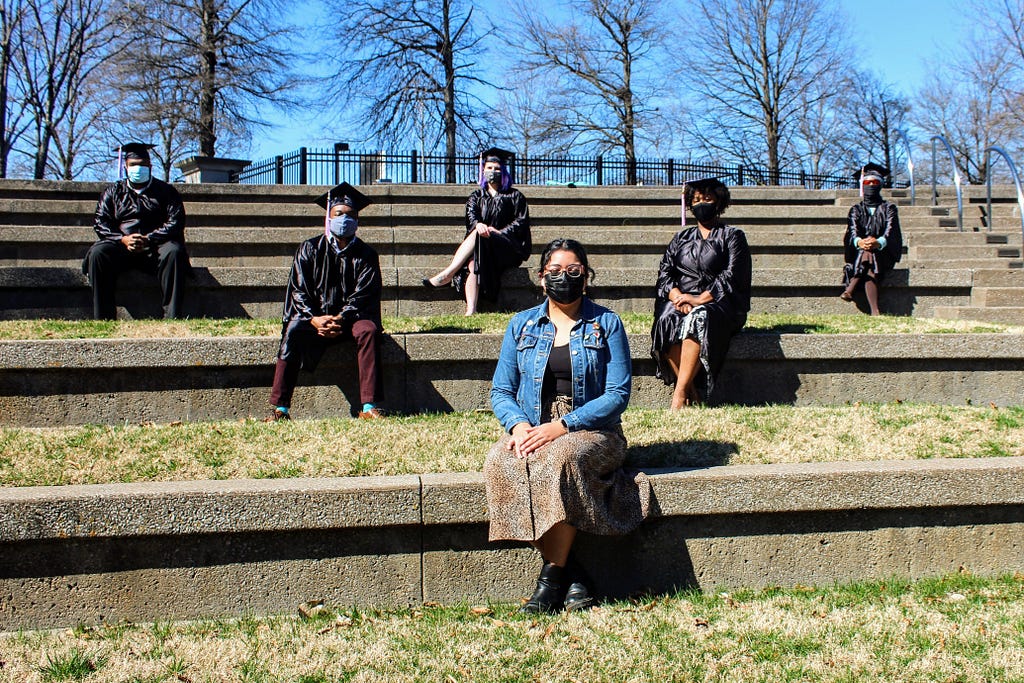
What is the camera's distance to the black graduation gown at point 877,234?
371 inches

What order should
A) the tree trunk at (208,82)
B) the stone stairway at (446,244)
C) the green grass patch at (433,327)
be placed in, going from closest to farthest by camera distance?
the green grass patch at (433,327) → the stone stairway at (446,244) → the tree trunk at (208,82)

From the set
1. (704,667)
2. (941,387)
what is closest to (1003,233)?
(941,387)

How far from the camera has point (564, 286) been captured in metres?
4.88

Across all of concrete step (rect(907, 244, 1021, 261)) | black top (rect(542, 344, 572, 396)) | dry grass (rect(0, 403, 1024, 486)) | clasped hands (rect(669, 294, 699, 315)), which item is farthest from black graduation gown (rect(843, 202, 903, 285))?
black top (rect(542, 344, 572, 396))

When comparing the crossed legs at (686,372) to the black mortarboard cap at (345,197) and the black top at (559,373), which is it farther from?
the black mortarboard cap at (345,197)

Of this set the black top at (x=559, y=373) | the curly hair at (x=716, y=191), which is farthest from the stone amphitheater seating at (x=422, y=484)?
the curly hair at (x=716, y=191)

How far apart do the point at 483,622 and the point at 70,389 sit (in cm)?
369

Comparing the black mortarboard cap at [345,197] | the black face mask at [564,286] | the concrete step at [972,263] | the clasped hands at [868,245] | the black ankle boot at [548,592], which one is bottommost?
the black ankle boot at [548,592]

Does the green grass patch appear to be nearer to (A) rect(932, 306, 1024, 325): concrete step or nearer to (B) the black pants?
(B) the black pants

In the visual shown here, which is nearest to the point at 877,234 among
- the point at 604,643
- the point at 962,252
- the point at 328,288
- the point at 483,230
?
the point at 962,252

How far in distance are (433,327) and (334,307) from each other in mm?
1014

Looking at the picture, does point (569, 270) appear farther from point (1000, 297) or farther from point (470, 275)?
point (1000, 297)

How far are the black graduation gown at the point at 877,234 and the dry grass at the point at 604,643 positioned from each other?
5435 mm

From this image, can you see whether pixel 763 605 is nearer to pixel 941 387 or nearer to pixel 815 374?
pixel 815 374
